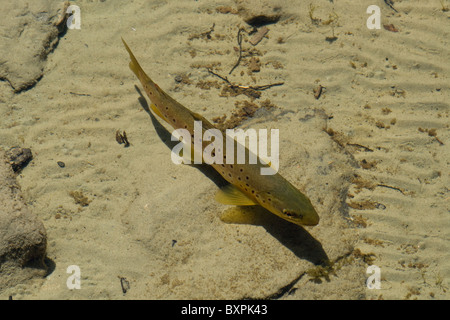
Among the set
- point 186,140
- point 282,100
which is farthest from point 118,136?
Answer: point 282,100

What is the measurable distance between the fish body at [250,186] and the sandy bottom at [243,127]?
0.34m

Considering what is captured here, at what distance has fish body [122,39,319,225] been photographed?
4773 millimetres

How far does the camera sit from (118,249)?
526 centimetres

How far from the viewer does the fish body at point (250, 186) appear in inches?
188

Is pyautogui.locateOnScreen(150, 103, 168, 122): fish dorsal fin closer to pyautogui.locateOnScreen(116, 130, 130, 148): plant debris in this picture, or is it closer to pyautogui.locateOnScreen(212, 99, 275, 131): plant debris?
pyautogui.locateOnScreen(116, 130, 130, 148): plant debris

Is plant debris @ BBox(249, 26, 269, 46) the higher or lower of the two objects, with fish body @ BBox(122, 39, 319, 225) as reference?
higher

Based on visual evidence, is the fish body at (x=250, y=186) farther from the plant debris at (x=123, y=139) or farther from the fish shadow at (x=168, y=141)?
the plant debris at (x=123, y=139)

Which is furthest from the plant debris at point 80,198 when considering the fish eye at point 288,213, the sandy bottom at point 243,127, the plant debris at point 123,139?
the fish eye at point 288,213

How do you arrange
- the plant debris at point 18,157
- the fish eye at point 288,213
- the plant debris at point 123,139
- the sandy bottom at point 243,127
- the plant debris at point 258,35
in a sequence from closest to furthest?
the fish eye at point 288,213 < the sandy bottom at point 243,127 < the plant debris at point 18,157 < the plant debris at point 123,139 < the plant debris at point 258,35

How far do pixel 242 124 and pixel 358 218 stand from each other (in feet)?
7.10

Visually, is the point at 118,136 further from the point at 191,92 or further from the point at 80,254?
the point at 80,254

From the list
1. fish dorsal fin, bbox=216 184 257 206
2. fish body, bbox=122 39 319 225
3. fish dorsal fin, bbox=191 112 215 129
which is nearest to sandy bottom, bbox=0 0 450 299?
fish dorsal fin, bbox=216 184 257 206

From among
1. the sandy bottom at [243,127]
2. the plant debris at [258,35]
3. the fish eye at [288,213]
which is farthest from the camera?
the plant debris at [258,35]

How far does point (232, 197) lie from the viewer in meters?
5.24
